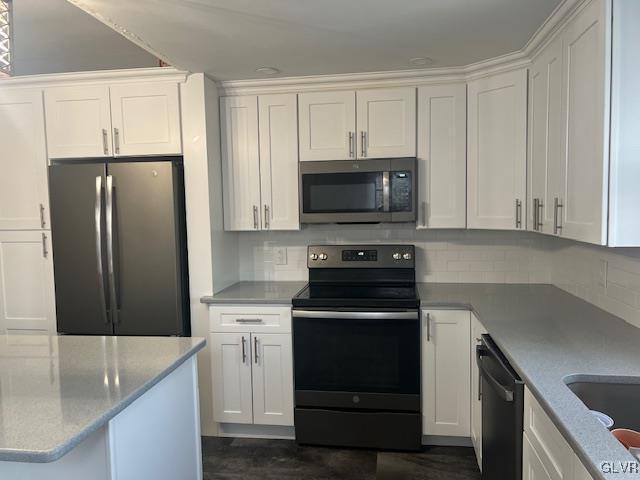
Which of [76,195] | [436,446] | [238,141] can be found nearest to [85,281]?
[76,195]

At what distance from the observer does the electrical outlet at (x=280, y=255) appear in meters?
3.35

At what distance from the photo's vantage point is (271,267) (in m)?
3.37

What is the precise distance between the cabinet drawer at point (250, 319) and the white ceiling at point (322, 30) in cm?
144

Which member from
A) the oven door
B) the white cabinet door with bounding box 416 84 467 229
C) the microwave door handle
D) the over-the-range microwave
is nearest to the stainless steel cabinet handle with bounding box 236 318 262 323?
the oven door

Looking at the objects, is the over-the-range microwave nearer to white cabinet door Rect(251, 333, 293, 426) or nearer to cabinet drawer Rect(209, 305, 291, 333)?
cabinet drawer Rect(209, 305, 291, 333)

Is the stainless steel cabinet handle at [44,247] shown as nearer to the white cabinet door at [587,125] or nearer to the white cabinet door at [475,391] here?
the white cabinet door at [475,391]

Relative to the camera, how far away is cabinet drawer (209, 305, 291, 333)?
2.75m

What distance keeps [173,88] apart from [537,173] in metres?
2.17

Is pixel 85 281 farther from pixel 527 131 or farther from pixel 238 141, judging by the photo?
pixel 527 131

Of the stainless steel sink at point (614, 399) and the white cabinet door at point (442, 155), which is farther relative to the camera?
the white cabinet door at point (442, 155)

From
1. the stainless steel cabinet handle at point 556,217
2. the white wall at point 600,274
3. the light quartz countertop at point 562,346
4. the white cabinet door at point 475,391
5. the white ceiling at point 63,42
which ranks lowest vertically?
the white cabinet door at point 475,391

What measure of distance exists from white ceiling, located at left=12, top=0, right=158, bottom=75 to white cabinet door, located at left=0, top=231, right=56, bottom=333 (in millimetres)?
1177

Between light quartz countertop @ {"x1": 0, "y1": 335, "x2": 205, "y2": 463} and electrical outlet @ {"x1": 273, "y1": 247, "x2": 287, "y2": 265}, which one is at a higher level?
electrical outlet @ {"x1": 273, "y1": 247, "x2": 287, "y2": 265}

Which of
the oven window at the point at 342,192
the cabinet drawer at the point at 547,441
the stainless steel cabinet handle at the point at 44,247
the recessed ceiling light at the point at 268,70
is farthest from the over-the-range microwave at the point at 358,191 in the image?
the stainless steel cabinet handle at the point at 44,247
